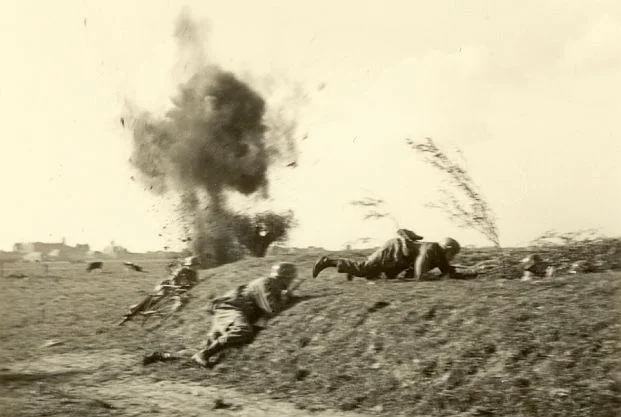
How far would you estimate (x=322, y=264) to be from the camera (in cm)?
622

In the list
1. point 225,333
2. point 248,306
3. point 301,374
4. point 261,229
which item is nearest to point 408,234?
point 261,229

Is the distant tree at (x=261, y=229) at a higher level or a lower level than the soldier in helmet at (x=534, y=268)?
higher

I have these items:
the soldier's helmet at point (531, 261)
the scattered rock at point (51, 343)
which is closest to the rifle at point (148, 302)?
the scattered rock at point (51, 343)

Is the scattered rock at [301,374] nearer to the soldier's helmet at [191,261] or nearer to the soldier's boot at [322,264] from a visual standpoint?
the soldier's boot at [322,264]

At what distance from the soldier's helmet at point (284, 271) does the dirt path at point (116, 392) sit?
1263 millimetres

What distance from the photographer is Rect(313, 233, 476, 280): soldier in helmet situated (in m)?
5.84

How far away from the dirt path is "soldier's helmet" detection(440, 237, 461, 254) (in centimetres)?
180

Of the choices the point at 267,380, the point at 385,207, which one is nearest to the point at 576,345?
the point at 385,207

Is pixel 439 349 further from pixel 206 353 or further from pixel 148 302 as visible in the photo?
pixel 148 302

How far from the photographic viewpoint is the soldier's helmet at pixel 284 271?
6219 millimetres

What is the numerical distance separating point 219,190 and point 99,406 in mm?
2222

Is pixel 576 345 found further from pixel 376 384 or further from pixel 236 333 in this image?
pixel 236 333

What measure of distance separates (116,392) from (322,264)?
2.20m

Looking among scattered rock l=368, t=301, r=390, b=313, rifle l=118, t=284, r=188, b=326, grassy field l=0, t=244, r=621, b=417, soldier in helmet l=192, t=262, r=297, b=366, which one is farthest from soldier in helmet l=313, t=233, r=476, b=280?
rifle l=118, t=284, r=188, b=326
